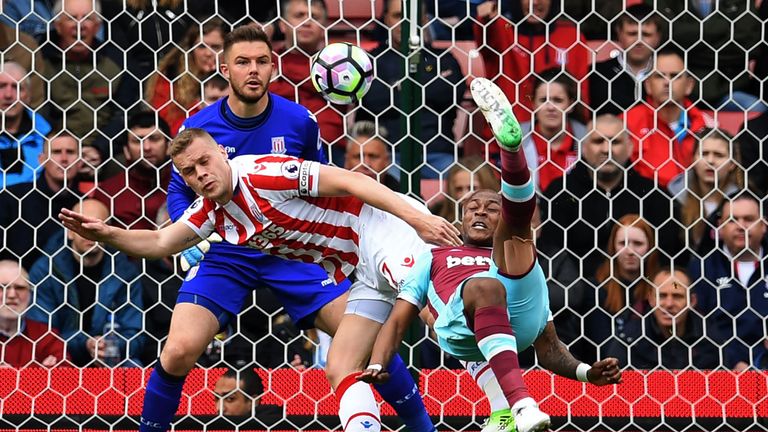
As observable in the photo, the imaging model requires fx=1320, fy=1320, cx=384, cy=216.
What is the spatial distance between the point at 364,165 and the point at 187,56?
917mm

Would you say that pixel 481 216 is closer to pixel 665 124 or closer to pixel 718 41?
pixel 665 124

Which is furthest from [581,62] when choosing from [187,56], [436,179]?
[187,56]

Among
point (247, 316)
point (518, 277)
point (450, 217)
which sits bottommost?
point (247, 316)

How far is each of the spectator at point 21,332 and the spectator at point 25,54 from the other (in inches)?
30.4

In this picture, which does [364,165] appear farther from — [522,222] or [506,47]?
[522,222]

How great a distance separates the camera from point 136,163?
546cm

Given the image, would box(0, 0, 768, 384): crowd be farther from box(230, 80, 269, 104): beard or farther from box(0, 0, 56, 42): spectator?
box(230, 80, 269, 104): beard

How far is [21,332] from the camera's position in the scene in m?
5.34

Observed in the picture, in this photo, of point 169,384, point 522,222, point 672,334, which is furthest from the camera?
point 672,334

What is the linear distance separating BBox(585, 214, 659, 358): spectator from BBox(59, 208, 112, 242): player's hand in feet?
7.07

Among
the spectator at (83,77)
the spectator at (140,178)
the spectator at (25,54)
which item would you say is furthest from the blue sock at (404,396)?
the spectator at (25,54)

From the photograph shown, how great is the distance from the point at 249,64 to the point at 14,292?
1.59 m

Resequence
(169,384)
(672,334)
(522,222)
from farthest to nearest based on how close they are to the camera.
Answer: (672,334) → (169,384) → (522,222)

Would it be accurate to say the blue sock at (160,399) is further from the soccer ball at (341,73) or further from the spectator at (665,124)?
the spectator at (665,124)
